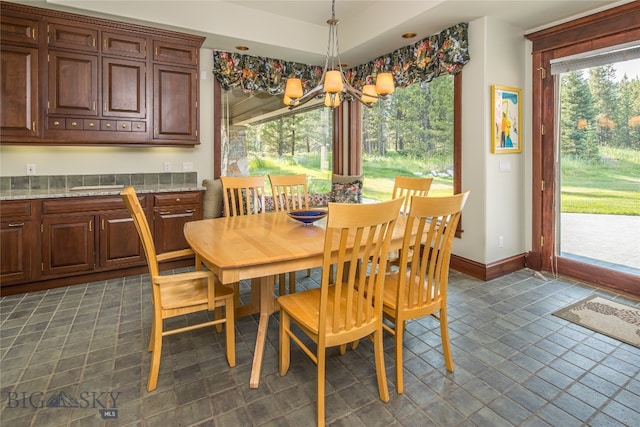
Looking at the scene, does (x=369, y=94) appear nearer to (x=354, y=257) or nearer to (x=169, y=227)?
(x=354, y=257)

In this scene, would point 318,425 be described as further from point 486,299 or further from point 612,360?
point 486,299

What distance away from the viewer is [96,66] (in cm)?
351

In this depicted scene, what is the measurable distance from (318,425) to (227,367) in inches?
28.8

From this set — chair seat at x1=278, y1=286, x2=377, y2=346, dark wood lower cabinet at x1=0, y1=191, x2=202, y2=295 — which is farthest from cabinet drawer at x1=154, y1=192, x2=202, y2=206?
chair seat at x1=278, y1=286, x2=377, y2=346

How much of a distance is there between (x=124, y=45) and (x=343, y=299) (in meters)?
3.47

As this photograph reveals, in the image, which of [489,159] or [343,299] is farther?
[489,159]

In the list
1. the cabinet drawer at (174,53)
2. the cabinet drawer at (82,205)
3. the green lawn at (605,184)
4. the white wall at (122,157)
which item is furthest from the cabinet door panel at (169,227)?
the green lawn at (605,184)

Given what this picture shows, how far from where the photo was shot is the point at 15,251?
3180 millimetres

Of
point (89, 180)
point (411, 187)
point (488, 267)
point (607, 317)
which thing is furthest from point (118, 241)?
point (607, 317)

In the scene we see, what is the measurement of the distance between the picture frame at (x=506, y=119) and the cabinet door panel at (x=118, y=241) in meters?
3.78

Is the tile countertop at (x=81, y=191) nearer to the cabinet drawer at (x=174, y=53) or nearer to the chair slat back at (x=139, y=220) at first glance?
the cabinet drawer at (x=174, y=53)

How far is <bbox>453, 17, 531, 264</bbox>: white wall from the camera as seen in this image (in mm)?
3525

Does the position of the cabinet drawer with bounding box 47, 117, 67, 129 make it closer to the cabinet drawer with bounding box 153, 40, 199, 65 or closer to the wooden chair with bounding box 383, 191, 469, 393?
the cabinet drawer with bounding box 153, 40, 199, 65

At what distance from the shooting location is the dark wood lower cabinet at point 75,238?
10.4ft
